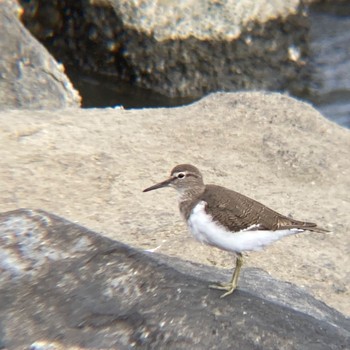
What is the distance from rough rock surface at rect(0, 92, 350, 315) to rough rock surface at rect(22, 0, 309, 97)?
8.71 feet

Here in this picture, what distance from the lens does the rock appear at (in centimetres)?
990

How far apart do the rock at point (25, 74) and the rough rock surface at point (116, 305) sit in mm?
4800

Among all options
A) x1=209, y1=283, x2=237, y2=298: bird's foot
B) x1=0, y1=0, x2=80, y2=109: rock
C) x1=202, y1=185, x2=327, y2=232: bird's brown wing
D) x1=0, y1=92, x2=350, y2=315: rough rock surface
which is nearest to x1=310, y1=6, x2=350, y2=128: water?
x1=0, y1=92, x2=350, y2=315: rough rock surface

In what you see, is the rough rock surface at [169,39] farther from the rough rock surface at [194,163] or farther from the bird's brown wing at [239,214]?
the bird's brown wing at [239,214]

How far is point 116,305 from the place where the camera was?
189 inches

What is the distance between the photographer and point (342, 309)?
6.70 m

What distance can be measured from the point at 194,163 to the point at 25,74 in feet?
8.46

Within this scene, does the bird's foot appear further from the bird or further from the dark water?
the dark water

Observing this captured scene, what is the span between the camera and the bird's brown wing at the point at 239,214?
555 cm

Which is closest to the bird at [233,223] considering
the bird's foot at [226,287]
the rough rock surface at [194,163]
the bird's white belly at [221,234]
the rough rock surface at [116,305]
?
the bird's white belly at [221,234]

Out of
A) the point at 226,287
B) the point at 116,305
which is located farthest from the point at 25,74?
the point at 116,305

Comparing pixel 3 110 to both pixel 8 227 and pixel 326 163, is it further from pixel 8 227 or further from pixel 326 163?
pixel 8 227

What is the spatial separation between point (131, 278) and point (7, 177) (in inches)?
116

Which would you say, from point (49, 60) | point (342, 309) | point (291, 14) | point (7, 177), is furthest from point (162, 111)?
point (291, 14)
